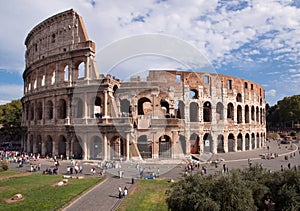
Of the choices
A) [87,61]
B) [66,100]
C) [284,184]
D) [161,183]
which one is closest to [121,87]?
[87,61]

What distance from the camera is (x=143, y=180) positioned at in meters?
18.5

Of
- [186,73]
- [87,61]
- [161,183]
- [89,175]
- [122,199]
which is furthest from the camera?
[186,73]

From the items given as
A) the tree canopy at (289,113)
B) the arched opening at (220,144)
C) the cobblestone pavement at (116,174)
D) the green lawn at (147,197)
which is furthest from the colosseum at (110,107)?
the tree canopy at (289,113)

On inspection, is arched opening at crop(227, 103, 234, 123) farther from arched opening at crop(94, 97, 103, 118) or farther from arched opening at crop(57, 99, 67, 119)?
arched opening at crop(57, 99, 67, 119)

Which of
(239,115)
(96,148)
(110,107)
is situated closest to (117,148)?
(96,148)

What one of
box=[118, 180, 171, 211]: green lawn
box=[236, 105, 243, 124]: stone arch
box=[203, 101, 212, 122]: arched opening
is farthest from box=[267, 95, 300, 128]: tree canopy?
box=[118, 180, 171, 211]: green lawn

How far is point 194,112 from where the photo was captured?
3388 centimetres

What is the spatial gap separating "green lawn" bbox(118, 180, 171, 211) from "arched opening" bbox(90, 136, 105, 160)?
10.8 meters

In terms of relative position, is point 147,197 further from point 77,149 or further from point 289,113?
point 289,113

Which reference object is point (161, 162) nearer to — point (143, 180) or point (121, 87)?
point (143, 180)

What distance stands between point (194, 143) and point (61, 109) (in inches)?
702

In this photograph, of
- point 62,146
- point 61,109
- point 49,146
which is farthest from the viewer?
point 49,146

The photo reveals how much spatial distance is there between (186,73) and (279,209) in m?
23.6

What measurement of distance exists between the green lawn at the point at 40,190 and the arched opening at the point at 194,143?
16.6 meters
